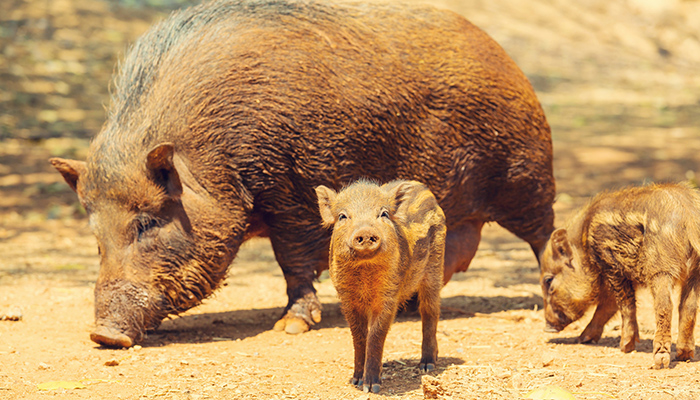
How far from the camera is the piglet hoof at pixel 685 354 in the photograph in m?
5.02

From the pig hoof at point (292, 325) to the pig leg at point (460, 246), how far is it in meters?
1.34

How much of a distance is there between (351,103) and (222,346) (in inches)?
78.1

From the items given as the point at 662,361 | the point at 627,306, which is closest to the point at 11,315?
the point at 627,306

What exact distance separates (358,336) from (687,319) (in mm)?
1971

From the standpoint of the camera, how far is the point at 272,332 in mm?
6293

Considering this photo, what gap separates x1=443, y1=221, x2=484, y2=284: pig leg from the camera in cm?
695

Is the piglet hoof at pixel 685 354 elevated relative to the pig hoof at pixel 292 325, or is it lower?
lower

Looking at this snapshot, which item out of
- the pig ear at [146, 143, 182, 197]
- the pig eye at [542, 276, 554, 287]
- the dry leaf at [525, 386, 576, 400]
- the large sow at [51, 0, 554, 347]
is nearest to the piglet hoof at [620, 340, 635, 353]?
the pig eye at [542, 276, 554, 287]

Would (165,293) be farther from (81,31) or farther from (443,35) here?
(81,31)

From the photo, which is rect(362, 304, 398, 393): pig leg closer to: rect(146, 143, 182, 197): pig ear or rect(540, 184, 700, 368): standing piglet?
rect(540, 184, 700, 368): standing piglet

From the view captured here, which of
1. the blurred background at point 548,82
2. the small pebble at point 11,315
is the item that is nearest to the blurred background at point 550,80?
the blurred background at point 548,82

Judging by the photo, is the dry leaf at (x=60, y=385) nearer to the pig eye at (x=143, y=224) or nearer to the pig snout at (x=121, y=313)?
the pig snout at (x=121, y=313)

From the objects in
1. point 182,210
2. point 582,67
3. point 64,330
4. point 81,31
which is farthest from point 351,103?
point 582,67

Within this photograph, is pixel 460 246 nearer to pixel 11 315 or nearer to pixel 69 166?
pixel 69 166
